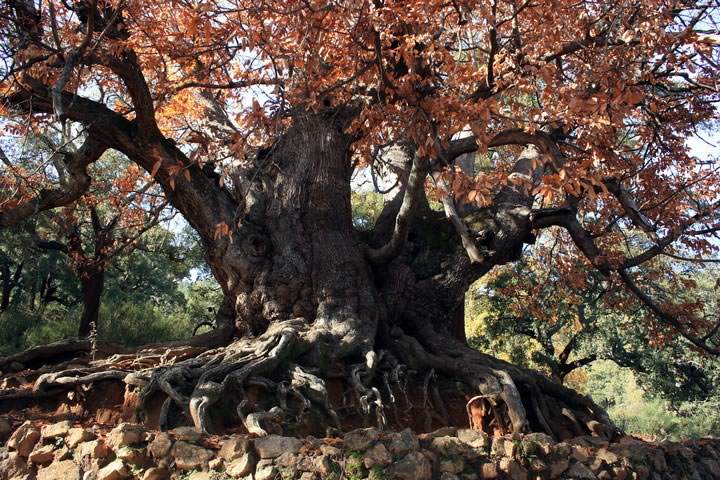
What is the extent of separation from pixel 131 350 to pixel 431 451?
435 cm

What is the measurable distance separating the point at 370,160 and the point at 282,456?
4153 millimetres

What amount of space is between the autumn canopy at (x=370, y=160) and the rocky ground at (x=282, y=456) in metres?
0.82

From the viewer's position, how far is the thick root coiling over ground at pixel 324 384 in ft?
17.3

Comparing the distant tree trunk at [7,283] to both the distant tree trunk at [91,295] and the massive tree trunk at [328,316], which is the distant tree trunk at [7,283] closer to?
the distant tree trunk at [91,295]

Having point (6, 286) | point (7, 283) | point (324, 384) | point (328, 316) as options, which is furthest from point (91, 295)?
point (324, 384)

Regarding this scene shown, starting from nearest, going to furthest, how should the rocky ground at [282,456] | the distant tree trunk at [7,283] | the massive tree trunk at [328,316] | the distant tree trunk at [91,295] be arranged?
the rocky ground at [282,456] → the massive tree trunk at [328,316] → the distant tree trunk at [91,295] → the distant tree trunk at [7,283]

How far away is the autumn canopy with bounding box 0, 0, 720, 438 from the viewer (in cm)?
535

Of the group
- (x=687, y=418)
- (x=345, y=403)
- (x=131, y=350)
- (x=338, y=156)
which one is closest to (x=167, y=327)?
(x=131, y=350)

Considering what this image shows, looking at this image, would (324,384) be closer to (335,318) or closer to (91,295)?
(335,318)

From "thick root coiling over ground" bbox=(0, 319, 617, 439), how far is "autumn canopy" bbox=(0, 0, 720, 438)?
3 centimetres

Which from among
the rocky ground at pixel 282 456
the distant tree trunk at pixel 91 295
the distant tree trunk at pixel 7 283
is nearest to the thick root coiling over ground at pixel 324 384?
the rocky ground at pixel 282 456

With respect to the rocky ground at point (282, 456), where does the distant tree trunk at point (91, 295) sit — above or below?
above

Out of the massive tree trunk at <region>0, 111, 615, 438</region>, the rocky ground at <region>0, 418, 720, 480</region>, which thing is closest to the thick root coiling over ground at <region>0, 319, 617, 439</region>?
the massive tree trunk at <region>0, 111, 615, 438</region>

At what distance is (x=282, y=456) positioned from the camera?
12.9 ft
